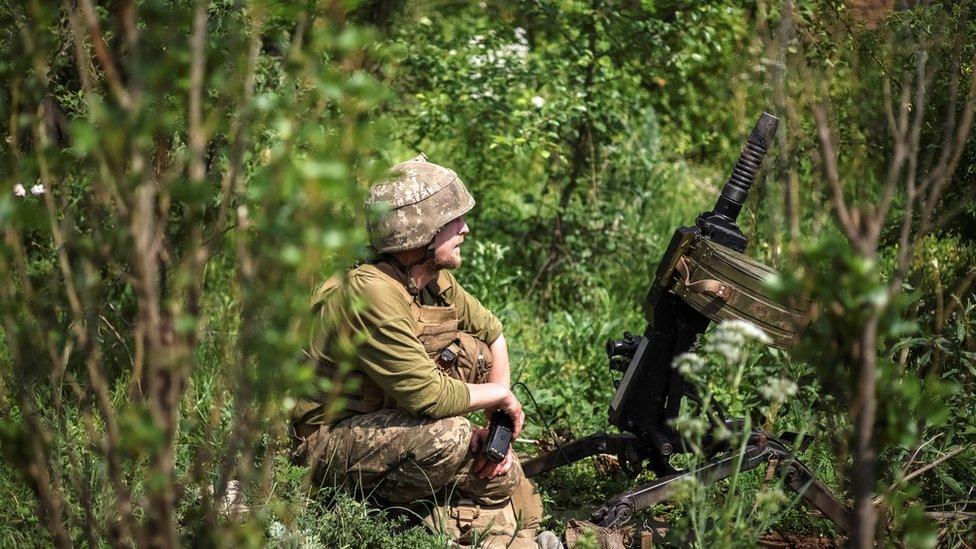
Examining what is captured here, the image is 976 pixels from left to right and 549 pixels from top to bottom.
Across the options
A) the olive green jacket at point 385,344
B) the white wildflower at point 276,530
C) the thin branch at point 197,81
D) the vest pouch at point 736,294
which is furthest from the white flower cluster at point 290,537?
the thin branch at point 197,81

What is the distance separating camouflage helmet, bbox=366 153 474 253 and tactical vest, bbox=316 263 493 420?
15cm

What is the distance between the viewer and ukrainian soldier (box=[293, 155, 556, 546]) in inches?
149

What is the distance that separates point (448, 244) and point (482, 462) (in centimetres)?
84

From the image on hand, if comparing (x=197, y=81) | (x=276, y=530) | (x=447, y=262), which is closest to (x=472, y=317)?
(x=447, y=262)

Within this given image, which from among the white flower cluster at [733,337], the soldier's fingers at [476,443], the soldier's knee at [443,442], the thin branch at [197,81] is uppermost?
the thin branch at [197,81]

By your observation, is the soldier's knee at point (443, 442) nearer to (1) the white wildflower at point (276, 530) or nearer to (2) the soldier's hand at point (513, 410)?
(2) the soldier's hand at point (513, 410)

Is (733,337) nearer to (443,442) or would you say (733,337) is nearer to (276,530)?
(443,442)

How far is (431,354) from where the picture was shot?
4117 millimetres

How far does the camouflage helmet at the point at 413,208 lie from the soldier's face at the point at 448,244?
45 mm

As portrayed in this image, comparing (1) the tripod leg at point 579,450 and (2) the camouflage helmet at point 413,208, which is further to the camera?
(1) the tripod leg at point 579,450

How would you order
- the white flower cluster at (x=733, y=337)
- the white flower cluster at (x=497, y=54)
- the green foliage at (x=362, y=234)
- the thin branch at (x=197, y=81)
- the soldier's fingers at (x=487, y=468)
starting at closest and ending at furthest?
the thin branch at (x=197, y=81), the green foliage at (x=362, y=234), the white flower cluster at (x=733, y=337), the soldier's fingers at (x=487, y=468), the white flower cluster at (x=497, y=54)

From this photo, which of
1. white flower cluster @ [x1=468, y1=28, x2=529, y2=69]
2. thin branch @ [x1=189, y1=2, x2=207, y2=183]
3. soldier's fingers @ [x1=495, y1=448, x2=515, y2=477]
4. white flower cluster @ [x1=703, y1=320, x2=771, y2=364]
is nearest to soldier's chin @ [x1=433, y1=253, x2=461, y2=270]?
soldier's fingers @ [x1=495, y1=448, x2=515, y2=477]

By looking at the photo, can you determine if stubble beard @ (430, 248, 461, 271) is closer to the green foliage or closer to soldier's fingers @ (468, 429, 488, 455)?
the green foliage

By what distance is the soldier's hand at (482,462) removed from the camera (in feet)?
13.1
